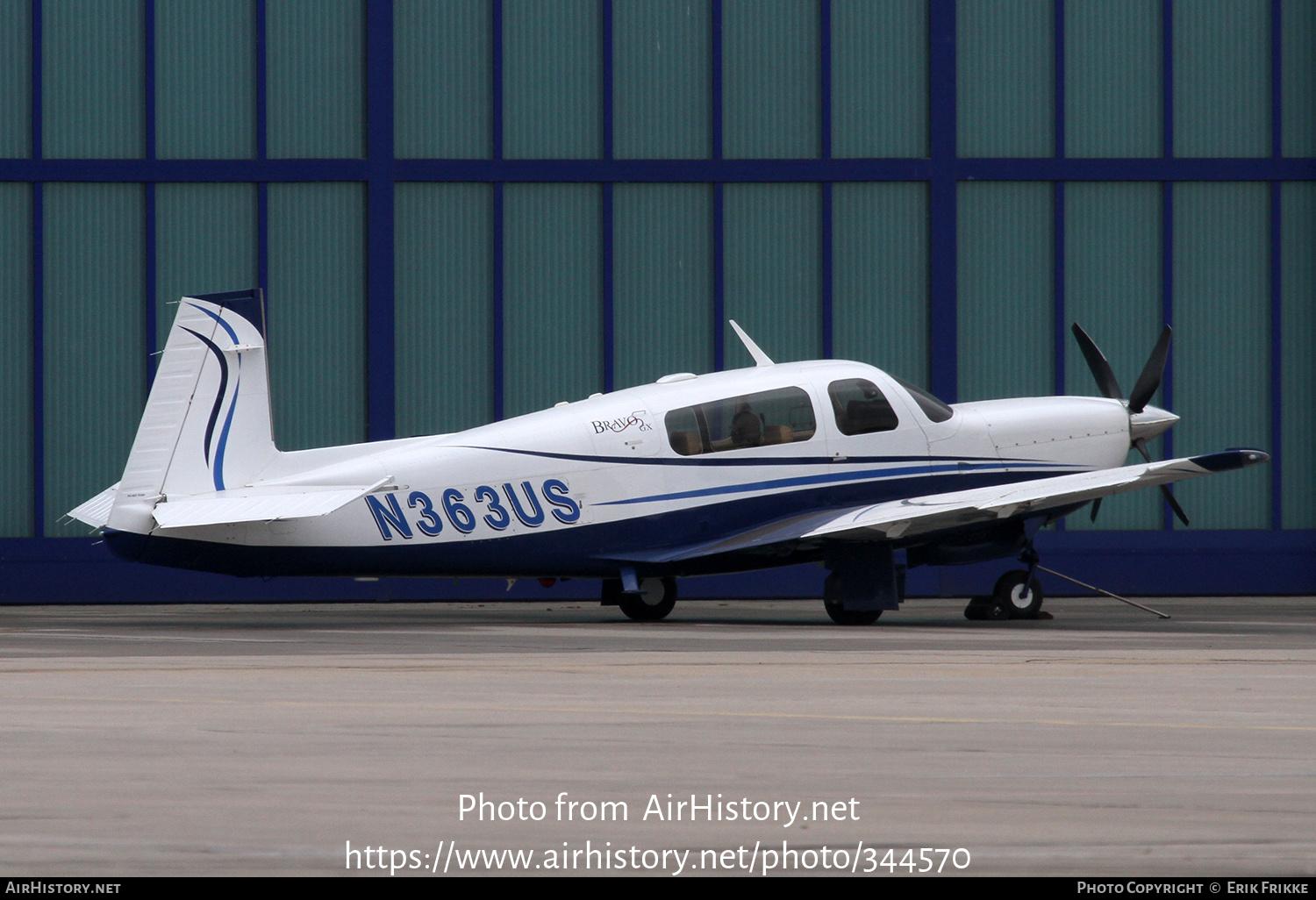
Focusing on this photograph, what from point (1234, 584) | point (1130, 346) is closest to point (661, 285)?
point (1130, 346)

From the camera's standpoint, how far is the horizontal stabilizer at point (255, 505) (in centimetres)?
1416

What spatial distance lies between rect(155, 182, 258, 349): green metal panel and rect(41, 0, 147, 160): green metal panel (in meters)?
0.91

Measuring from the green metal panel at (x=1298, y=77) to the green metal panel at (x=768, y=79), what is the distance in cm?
642

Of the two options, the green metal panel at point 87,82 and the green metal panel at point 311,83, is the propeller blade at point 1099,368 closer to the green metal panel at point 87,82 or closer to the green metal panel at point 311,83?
the green metal panel at point 311,83

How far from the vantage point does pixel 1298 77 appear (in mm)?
22438

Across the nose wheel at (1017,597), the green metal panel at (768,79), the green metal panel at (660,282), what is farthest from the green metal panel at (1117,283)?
the nose wheel at (1017,597)

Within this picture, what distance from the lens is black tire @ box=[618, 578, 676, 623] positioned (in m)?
17.0

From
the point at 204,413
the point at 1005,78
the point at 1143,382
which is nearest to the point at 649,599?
the point at 204,413

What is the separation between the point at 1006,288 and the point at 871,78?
3.38m

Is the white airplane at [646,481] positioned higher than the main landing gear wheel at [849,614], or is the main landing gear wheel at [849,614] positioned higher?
the white airplane at [646,481]

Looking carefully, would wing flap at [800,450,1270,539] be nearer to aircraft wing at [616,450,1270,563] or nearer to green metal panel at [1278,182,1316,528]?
aircraft wing at [616,450,1270,563]

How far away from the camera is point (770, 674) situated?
1053cm

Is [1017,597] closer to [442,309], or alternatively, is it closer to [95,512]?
[442,309]

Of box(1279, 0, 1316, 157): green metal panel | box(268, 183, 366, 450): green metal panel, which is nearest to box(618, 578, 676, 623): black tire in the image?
box(268, 183, 366, 450): green metal panel
